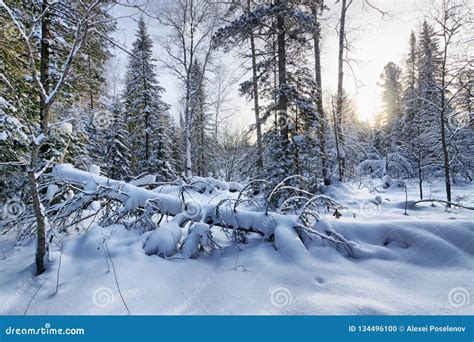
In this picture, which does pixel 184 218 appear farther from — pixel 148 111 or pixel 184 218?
pixel 148 111

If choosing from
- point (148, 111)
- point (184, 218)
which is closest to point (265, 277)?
point (184, 218)

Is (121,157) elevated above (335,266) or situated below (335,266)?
above

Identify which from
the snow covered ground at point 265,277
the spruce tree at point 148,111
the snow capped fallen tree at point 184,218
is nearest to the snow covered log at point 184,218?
the snow capped fallen tree at point 184,218

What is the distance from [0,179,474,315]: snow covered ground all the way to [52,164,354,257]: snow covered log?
0.54 feet

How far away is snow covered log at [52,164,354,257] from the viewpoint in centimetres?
313

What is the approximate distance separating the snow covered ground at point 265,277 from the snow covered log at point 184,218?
17cm

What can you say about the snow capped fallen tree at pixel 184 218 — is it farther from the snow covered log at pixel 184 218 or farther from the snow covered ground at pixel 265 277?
the snow covered ground at pixel 265 277

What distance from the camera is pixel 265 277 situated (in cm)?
269

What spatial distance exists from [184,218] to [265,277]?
1511mm
